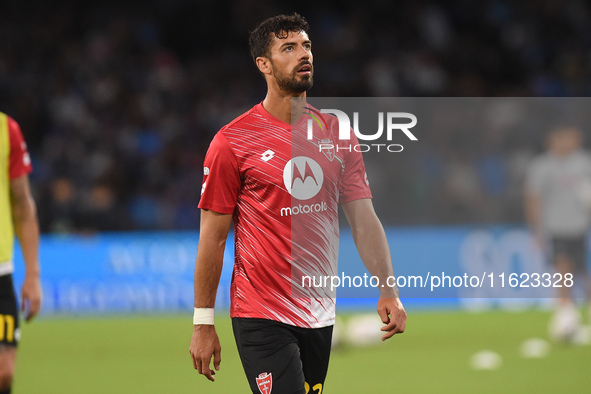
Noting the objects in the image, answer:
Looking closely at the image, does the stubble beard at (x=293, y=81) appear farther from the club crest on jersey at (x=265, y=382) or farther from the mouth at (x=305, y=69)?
the club crest on jersey at (x=265, y=382)

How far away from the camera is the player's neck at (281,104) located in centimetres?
378

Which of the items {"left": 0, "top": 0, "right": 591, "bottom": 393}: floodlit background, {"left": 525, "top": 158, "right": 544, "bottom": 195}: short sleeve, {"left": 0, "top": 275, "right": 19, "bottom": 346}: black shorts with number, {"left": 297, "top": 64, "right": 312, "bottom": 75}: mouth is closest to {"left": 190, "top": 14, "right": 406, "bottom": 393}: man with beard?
{"left": 297, "top": 64, "right": 312, "bottom": 75}: mouth

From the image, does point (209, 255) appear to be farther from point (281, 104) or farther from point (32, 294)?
point (32, 294)

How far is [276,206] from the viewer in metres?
3.65

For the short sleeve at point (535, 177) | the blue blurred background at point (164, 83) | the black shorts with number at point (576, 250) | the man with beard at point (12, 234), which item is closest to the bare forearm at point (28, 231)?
the man with beard at point (12, 234)

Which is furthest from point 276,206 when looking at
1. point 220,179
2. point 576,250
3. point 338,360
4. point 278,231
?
point 576,250

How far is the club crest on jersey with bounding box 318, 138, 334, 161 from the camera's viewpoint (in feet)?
12.4

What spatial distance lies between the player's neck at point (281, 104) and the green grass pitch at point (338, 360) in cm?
321

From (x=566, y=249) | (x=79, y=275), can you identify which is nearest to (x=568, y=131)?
(x=566, y=249)

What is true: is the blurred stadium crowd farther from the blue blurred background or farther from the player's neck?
the player's neck

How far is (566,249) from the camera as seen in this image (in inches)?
281

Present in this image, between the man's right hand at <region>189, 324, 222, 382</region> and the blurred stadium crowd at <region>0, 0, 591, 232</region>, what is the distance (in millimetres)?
7870

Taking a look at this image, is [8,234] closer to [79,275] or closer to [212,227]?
[212,227]

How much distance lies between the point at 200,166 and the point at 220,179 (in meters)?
9.63
